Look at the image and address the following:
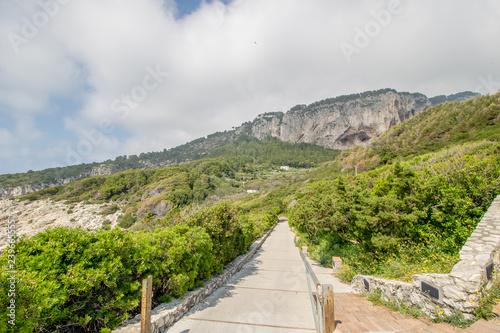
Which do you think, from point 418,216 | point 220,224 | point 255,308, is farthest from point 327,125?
point 255,308

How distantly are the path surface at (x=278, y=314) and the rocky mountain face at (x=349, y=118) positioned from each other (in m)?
140

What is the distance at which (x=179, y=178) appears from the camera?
9194 centimetres

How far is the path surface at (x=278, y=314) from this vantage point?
12.3 feet

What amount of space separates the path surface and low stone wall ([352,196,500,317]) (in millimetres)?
279

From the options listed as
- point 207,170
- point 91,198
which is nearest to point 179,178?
point 207,170

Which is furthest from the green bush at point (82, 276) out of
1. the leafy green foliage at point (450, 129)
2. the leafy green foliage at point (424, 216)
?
the leafy green foliage at point (450, 129)

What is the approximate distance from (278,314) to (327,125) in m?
150

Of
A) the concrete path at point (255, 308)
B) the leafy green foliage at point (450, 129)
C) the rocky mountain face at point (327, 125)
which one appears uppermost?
the rocky mountain face at point (327, 125)

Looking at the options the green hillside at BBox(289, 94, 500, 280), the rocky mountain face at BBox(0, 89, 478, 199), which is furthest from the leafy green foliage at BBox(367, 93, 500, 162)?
the rocky mountain face at BBox(0, 89, 478, 199)

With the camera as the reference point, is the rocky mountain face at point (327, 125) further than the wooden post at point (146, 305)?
Yes

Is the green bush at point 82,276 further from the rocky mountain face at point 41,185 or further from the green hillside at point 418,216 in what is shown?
the rocky mountain face at point 41,185

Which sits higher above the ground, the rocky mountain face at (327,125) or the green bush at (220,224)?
the rocky mountain face at (327,125)

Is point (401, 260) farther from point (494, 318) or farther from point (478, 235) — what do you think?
point (494, 318)

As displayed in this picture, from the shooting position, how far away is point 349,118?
137625 mm
